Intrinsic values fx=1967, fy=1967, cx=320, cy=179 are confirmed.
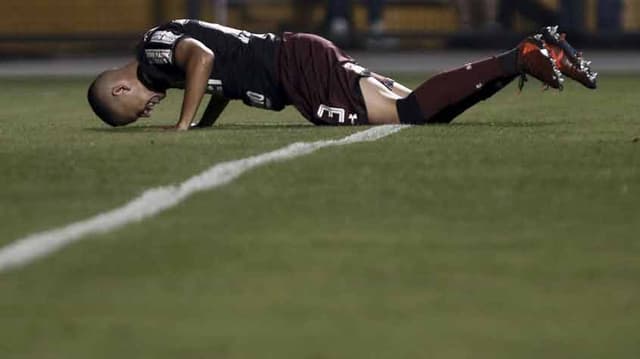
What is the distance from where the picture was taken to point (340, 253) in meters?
5.08

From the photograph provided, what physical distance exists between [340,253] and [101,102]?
4.68m

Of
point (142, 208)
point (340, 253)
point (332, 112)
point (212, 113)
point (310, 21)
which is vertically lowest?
point (310, 21)

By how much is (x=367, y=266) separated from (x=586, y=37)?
62.5 ft

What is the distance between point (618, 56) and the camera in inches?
911

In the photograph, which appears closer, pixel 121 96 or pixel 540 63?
pixel 540 63

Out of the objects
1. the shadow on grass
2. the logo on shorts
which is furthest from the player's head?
the shadow on grass

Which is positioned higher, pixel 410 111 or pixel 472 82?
pixel 472 82

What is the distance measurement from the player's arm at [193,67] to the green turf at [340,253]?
0.34m

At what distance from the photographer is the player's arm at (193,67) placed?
9.13 m

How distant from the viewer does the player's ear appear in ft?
31.0

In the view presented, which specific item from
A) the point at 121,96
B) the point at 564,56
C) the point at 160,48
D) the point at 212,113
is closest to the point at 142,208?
the point at 160,48

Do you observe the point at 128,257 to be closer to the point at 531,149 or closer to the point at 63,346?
the point at 63,346

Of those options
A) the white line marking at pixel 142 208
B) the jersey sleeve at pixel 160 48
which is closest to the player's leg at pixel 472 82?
the white line marking at pixel 142 208

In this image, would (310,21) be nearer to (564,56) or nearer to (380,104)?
(380,104)
